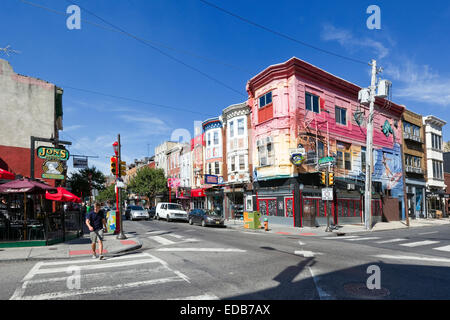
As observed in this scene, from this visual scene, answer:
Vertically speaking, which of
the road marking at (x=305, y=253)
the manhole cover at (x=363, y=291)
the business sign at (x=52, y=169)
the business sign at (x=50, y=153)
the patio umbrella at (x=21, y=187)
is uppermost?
the business sign at (x=50, y=153)

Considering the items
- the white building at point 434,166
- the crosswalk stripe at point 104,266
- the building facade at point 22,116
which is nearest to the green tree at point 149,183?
the building facade at point 22,116

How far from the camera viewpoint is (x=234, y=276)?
711 centimetres

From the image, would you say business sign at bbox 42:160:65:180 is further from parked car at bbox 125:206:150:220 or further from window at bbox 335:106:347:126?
window at bbox 335:106:347:126

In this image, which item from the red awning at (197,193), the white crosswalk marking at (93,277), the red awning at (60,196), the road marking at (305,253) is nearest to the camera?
the white crosswalk marking at (93,277)

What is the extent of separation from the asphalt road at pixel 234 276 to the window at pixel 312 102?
1706 centimetres

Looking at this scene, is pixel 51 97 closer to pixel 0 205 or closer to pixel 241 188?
pixel 0 205

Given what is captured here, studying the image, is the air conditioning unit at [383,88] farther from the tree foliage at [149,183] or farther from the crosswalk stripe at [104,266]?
the tree foliage at [149,183]

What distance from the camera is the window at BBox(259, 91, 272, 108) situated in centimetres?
2665

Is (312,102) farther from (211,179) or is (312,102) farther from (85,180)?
(85,180)

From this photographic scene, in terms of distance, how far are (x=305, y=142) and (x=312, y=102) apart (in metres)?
3.89

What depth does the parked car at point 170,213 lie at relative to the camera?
2803 centimetres

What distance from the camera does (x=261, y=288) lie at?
6.09m

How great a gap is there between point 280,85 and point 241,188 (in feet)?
35.5
